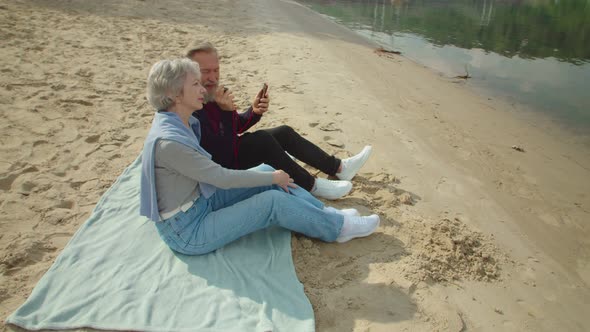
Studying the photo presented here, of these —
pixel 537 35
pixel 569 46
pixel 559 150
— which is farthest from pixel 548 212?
pixel 537 35

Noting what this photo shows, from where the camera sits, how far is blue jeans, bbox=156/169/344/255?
8.17 feet

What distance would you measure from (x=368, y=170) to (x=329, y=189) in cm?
88

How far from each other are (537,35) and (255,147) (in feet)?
53.4

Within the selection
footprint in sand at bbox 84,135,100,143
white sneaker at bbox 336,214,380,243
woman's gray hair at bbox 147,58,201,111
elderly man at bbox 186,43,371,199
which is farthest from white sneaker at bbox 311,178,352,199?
footprint in sand at bbox 84,135,100,143

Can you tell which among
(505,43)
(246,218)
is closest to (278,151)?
(246,218)

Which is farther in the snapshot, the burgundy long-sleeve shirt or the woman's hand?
the burgundy long-sleeve shirt

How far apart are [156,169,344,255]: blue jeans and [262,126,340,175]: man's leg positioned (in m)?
0.84

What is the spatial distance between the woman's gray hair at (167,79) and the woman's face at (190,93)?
0.02 meters

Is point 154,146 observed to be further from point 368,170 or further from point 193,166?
point 368,170

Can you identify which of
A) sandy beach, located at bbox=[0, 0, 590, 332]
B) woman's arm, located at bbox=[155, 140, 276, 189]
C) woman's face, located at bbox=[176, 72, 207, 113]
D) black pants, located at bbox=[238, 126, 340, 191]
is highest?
woman's face, located at bbox=[176, 72, 207, 113]

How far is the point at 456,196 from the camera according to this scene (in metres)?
3.85

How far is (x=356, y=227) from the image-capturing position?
289 centimetres

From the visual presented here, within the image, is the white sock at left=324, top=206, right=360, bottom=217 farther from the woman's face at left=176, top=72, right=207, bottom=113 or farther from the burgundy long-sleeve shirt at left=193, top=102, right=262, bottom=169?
the woman's face at left=176, top=72, right=207, bottom=113

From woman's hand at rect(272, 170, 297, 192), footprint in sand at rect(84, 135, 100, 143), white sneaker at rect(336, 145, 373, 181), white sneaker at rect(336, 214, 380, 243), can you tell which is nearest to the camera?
woman's hand at rect(272, 170, 297, 192)
